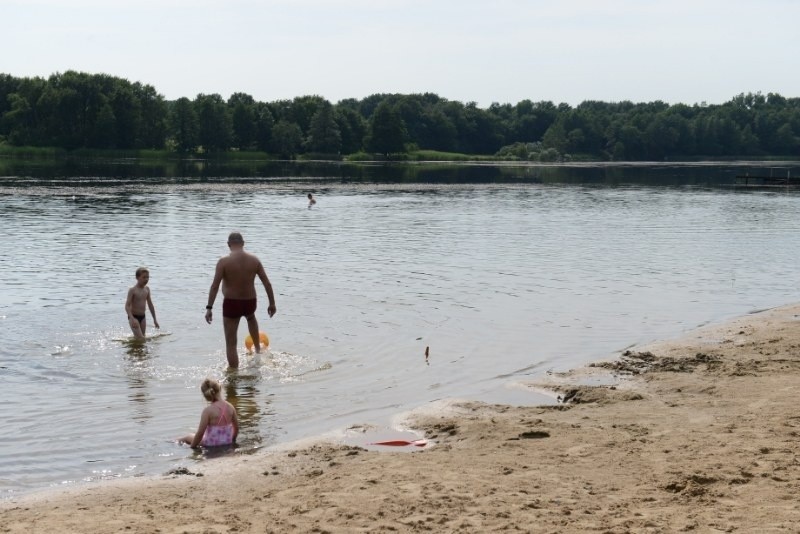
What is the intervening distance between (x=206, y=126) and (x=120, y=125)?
1470cm

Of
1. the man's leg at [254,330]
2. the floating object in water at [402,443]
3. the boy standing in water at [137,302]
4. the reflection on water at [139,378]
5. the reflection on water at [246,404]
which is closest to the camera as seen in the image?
the floating object in water at [402,443]

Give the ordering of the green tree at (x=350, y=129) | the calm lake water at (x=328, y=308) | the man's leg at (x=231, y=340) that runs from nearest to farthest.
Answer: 1. the calm lake water at (x=328, y=308)
2. the man's leg at (x=231, y=340)
3. the green tree at (x=350, y=129)

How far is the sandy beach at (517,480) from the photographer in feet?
26.0

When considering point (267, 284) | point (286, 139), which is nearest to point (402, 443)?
point (267, 284)

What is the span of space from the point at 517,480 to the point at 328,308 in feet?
41.7

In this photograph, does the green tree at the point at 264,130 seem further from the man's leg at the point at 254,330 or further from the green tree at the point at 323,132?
the man's leg at the point at 254,330

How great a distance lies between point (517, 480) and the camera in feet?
29.4

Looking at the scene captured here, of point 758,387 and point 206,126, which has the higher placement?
point 206,126

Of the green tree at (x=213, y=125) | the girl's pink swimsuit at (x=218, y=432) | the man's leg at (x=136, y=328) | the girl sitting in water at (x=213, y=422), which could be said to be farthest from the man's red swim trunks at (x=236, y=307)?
the green tree at (x=213, y=125)

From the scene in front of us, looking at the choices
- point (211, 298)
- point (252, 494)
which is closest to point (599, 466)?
point (252, 494)

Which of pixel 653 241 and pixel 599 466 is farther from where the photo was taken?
pixel 653 241

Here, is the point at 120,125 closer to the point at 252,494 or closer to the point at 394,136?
the point at 394,136

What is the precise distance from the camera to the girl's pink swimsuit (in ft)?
36.4

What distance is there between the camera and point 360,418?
1260 cm
